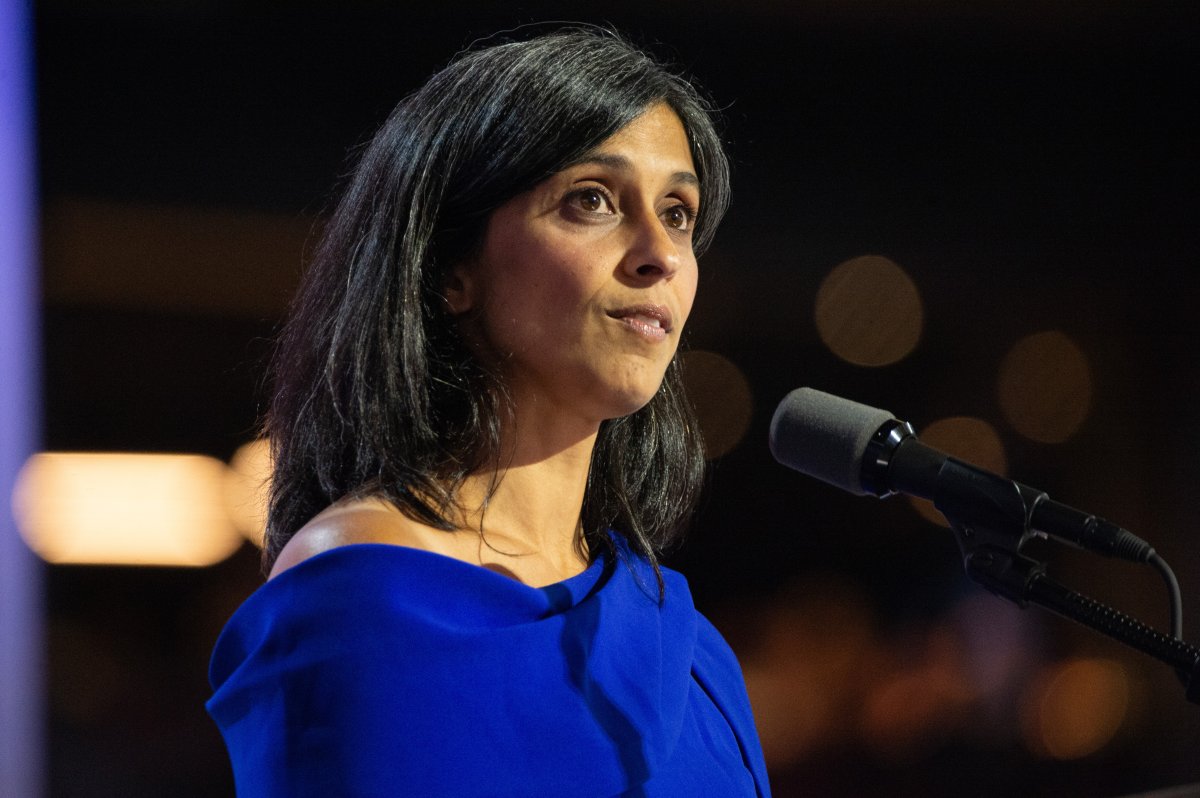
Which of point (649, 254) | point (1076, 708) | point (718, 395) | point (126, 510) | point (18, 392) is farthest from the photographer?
point (1076, 708)

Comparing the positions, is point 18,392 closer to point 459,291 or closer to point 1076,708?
point 459,291

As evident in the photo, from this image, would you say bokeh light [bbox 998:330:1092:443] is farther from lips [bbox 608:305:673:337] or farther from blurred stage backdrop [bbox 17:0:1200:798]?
lips [bbox 608:305:673:337]

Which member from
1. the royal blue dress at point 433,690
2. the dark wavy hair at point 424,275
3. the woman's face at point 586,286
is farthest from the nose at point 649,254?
the royal blue dress at point 433,690

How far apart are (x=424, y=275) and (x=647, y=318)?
0.27 metres

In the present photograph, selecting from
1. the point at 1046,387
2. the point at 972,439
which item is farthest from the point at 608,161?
the point at 1046,387

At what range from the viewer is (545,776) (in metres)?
1.02

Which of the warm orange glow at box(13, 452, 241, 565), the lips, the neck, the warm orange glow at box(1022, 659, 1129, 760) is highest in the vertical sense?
the lips

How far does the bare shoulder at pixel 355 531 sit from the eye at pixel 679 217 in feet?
1.57

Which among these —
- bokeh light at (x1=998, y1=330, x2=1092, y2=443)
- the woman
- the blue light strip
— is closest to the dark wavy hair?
the woman

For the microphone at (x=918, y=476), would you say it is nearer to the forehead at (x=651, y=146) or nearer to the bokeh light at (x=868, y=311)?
the forehead at (x=651, y=146)

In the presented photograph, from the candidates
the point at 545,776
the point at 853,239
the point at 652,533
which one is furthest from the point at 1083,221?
the point at 545,776

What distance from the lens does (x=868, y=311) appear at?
3.72 m

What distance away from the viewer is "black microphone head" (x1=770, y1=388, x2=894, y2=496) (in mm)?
1001

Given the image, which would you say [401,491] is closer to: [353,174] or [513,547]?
[513,547]
